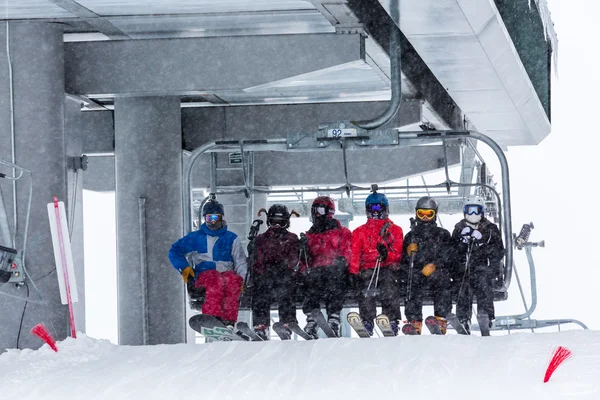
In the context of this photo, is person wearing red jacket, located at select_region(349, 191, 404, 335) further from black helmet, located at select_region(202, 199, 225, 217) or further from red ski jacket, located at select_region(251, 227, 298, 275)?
black helmet, located at select_region(202, 199, 225, 217)

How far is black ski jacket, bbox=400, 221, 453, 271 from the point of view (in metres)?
11.1

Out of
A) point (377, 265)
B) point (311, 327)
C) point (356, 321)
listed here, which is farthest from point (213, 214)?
point (356, 321)

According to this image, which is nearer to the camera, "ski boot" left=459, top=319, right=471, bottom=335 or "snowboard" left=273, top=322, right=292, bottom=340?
"snowboard" left=273, top=322, right=292, bottom=340

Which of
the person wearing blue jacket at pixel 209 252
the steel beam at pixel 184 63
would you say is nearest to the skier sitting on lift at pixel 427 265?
the person wearing blue jacket at pixel 209 252

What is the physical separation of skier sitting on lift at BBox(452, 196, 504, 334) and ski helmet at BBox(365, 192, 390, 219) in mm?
739

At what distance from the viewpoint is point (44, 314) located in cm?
1121

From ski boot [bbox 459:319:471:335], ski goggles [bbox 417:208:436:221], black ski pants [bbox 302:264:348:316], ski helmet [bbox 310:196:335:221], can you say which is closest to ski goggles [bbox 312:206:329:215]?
ski helmet [bbox 310:196:335:221]

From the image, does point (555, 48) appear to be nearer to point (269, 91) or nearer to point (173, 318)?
point (269, 91)

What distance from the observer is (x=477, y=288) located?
36.7 feet

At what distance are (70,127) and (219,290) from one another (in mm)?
2842

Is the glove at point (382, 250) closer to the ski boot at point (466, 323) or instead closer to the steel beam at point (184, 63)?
the ski boot at point (466, 323)

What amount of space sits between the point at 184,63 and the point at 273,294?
3298 millimetres

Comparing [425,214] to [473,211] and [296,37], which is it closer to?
[473,211]

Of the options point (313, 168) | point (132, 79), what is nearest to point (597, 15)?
point (313, 168)
